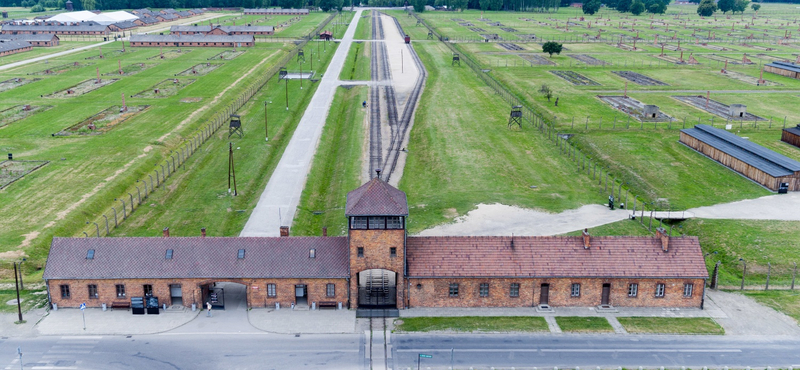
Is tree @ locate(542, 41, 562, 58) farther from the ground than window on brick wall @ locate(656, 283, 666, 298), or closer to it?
farther from the ground

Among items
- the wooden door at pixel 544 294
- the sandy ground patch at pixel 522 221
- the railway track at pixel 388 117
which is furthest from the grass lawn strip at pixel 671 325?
the railway track at pixel 388 117

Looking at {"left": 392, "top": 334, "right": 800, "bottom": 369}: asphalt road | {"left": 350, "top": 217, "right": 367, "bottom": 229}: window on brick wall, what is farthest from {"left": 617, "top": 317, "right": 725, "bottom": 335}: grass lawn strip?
{"left": 350, "top": 217, "right": 367, "bottom": 229}: window on brick wall

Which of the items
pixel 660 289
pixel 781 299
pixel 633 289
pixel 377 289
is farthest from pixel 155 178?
pixel 781 299

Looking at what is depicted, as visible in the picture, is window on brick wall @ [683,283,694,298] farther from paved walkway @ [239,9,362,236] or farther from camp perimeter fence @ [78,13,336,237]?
camp perimeter fence @ [78,13,336,237]

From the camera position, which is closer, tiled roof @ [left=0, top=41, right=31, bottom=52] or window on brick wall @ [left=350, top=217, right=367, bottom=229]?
window on brick wall @ [left=350, top=217, right=367, bottom=229]

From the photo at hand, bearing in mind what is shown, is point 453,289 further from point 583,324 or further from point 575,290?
point 583,324

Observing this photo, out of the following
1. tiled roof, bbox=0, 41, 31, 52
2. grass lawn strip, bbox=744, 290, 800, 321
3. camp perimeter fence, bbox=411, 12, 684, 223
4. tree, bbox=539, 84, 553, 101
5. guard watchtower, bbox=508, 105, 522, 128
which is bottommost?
grass lawn strip, bbox=744, 290, 800, 321

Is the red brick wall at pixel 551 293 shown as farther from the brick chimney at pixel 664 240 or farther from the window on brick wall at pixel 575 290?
the brick chimney at pixel 664 240
